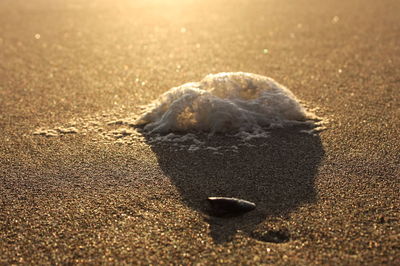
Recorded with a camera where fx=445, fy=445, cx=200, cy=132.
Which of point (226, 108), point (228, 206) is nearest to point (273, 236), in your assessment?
point (228, 206)

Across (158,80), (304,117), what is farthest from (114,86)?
(304,117)

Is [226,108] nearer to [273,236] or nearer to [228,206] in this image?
[228,206]

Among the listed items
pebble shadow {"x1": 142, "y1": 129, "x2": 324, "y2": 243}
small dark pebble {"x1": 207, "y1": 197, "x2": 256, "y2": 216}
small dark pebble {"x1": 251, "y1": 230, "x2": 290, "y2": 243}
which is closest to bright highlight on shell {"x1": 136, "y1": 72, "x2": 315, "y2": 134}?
pebble shadow {"x1": 142, "y1": 129, "x2": 324, "y2": 243}

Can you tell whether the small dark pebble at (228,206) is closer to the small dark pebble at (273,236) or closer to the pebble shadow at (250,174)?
the pebble shadow at (250,174)

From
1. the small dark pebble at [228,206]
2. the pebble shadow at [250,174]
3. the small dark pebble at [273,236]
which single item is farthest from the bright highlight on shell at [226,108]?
the small dark pebble at [273,236]

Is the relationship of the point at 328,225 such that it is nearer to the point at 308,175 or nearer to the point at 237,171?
the point at 308,175

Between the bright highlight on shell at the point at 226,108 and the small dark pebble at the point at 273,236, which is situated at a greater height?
the bright highlight on shell at the point at 226,108
